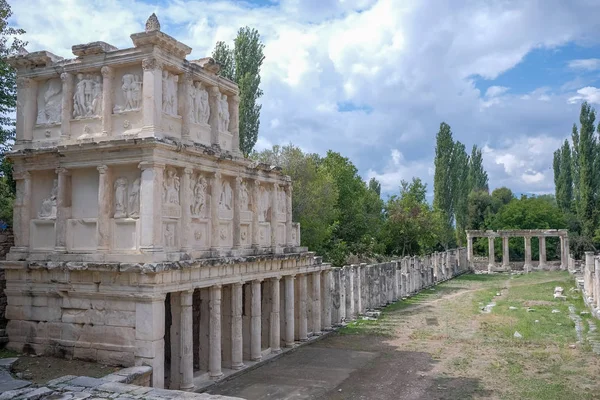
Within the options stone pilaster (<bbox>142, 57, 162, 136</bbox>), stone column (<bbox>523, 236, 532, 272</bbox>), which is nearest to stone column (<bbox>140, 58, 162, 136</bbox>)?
stone pilaster (<bbox>142, 57, 162, 136</bbox>)

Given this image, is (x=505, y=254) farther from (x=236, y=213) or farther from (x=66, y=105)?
(x=66, y=105)

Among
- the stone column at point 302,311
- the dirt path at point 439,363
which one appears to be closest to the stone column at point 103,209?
the dirt path at point 439,363

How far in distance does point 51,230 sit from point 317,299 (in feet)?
34.6

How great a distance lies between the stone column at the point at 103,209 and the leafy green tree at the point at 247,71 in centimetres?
1715

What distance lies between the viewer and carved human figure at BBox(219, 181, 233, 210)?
621 inches

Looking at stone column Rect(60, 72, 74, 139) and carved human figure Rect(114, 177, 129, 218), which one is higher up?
stone column Rect(60, 72, 74, 139)

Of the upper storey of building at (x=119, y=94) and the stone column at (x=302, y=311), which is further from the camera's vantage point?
the stone column at (x=302, y=311)

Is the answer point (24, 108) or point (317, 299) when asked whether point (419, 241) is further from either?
point (24, 108)

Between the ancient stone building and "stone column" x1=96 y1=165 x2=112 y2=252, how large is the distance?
3cm

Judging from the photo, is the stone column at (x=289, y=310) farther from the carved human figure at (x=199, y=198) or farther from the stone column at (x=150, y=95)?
the stone column at (x=150, y=95)

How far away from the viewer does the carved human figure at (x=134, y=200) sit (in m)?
13.0

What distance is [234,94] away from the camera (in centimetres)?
1656

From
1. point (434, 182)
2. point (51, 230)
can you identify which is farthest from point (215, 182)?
point (434, 182)

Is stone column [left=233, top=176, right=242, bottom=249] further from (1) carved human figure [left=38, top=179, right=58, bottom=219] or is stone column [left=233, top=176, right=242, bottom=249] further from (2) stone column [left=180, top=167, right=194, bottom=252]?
(1) carved human figure [left=38, top=179, right=58, bottom=219]
